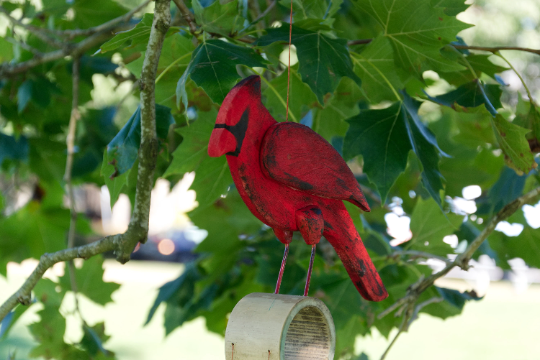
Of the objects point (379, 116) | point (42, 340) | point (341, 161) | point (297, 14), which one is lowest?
point (42, 340)

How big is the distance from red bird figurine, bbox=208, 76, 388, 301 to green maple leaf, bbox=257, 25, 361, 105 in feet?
0.32

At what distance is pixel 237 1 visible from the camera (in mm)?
594

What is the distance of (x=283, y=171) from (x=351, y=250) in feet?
0.44

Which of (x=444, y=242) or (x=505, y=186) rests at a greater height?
(x=505, y=186)

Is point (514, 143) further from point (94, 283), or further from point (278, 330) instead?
point (94, 283)

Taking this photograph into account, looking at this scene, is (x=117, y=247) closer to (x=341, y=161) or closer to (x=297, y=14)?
(x=341, y=161)

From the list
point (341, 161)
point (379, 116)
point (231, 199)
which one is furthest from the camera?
point (231, 199)

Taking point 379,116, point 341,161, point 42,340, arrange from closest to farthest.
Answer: point 341,161
point 379,116
point 42,340

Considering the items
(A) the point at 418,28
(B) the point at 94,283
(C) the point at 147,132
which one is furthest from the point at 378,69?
(B) the point at 94,283

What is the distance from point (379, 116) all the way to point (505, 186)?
1.37ft

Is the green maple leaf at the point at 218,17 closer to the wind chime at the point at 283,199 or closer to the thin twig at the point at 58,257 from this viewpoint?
the wind chime at the point at 283,199

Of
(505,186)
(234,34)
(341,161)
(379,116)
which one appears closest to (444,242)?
(505,186)

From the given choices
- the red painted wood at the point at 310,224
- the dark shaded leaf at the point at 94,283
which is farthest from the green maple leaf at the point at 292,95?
the dark shaded leaf at the point at 94,283

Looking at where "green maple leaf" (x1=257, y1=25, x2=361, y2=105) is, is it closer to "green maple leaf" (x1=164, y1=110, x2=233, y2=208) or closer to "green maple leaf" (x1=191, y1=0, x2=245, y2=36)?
"green maple leaf" (x1=191, y1=0, x2=245, y2=36)
